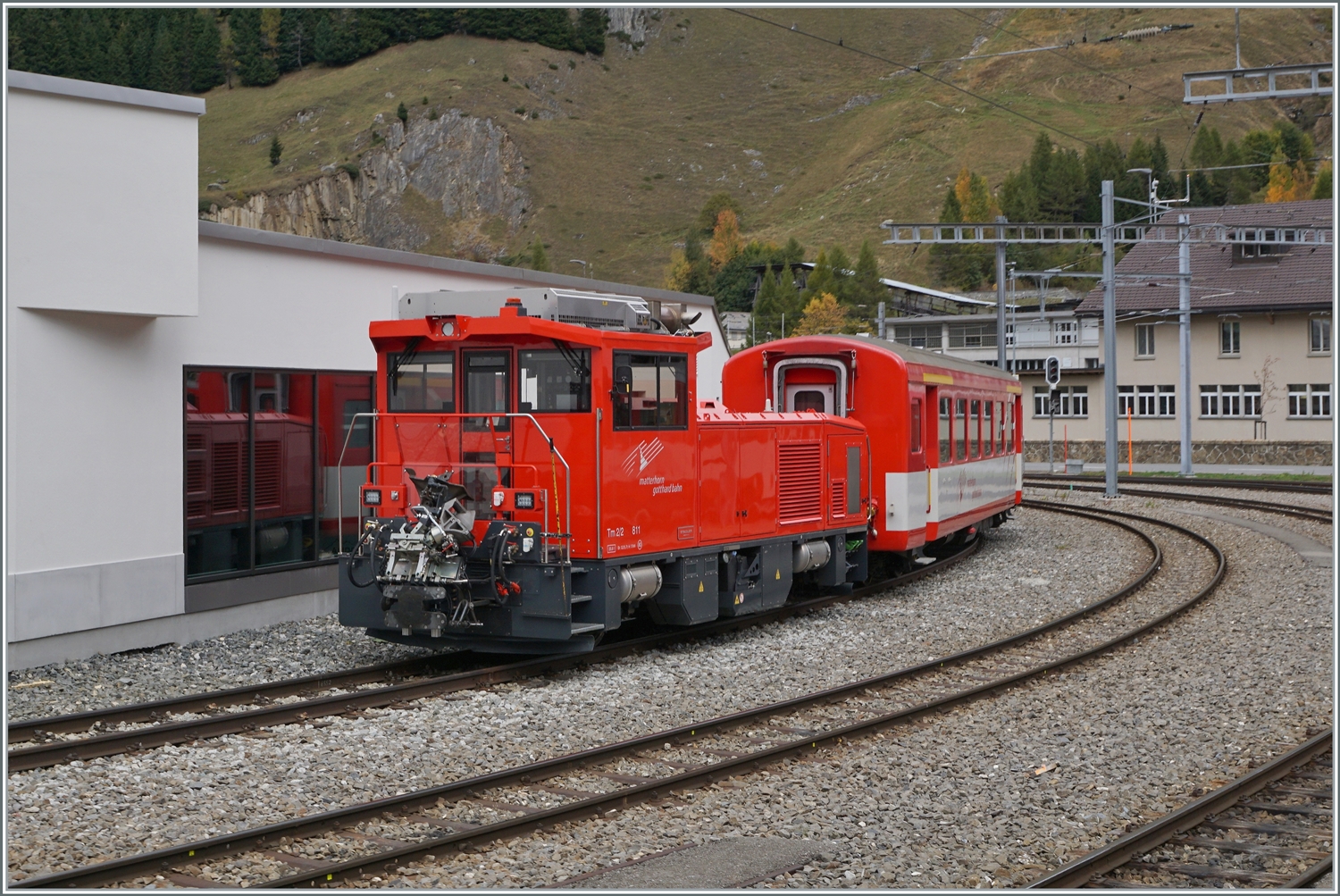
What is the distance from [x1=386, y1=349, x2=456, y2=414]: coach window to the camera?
39.8 feet

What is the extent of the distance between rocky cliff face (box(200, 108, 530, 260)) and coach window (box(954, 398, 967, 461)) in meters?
147

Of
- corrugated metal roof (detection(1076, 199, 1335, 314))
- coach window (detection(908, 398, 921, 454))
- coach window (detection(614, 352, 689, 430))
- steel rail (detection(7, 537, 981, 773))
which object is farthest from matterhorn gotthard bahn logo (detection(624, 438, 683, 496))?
corrugated metal roof (detection(1076, 199, 1335, 314))

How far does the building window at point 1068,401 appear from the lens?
58625 mm

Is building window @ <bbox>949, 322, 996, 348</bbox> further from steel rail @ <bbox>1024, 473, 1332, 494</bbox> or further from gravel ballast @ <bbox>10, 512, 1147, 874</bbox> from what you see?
gravel ballast @ <bbox>10, 512, 1147, 874</bbox>

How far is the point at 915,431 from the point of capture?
17844 mm

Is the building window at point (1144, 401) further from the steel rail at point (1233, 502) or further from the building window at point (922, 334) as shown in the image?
the building window at point (922, 334)

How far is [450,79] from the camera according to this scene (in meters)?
185

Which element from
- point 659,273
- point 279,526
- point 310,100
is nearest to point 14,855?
point 279,526

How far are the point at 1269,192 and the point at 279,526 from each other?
130 metres

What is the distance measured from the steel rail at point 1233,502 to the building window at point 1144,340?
63.2 ft

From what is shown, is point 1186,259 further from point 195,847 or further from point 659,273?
point 659,273

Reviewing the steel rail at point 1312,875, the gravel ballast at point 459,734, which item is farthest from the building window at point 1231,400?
the steel rail at point 1312,875

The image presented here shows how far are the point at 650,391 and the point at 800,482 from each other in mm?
3582

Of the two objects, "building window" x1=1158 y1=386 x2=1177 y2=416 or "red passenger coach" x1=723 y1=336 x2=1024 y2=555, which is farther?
"building window" x1=1158 y1=386 x2=1177 y2=416
